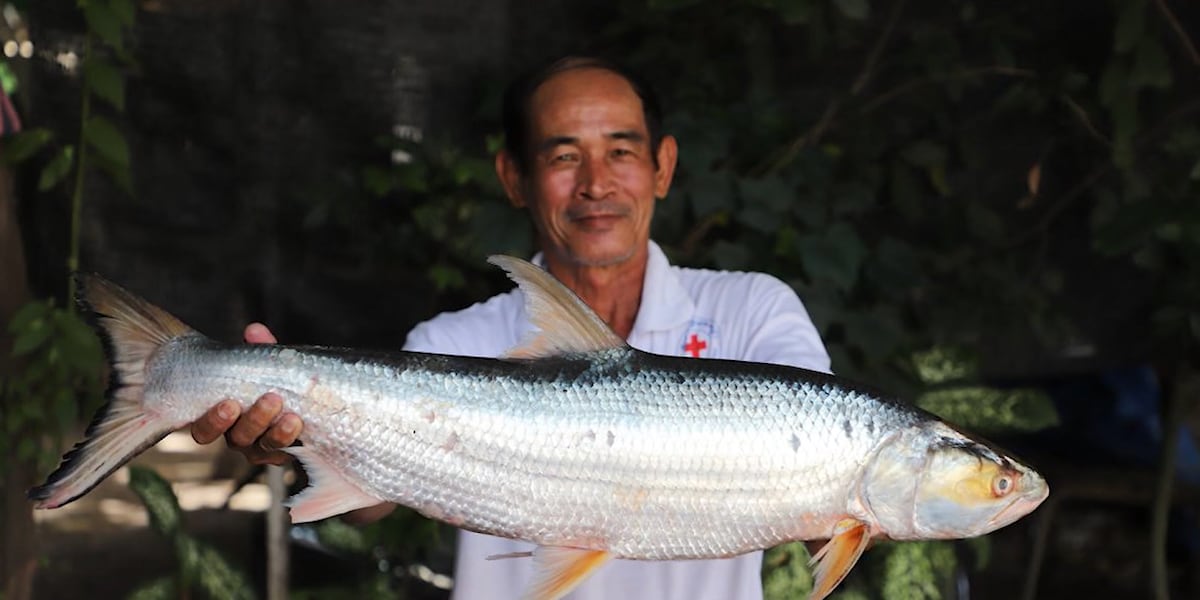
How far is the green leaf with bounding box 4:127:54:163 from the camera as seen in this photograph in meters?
3.26

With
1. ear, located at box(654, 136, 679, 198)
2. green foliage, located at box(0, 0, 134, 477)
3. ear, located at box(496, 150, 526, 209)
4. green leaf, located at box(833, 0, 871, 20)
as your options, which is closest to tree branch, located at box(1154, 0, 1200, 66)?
green leaf, located at box(833, 0, 871, 20)

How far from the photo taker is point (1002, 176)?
14.5 ft

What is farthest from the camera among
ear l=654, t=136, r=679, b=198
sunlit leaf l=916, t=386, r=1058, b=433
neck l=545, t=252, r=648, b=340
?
sunlit leaf l=916, t=386, r=1058, b=433

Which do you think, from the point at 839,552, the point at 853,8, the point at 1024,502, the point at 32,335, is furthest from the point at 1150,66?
the point at 32,335

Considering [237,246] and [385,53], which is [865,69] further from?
[237,246]

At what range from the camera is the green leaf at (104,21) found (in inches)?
124

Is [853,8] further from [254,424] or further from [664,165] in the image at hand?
[254,424]

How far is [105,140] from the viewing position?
3307 mm

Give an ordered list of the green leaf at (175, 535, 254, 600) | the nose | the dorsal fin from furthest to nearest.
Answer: the green leaf at (175, 535, 254, 600) → the nose → the dorsal fin

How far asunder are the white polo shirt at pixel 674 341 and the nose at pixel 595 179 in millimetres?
241

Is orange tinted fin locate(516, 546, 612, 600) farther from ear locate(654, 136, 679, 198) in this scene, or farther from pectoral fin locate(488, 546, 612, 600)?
ear locate(654, 136, 679, 198)

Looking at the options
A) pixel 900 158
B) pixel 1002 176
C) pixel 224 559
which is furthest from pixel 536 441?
pixel 1002 176

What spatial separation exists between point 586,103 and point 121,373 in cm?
A: 121

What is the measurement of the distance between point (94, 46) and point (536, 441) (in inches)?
90.1
